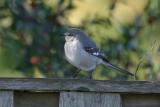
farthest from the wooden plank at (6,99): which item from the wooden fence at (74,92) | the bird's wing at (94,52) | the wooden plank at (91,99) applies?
the bird's wing at (94,52)

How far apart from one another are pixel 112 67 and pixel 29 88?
9.31ft

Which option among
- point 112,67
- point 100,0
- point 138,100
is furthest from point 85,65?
point 138,100

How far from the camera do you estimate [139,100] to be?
2.60m

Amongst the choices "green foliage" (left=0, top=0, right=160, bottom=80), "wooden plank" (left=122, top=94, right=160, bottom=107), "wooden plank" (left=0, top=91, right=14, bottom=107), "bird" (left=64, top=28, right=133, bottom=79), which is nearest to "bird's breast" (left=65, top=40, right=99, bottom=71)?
"bird" (left=64, top=28, right=133, bottom=79)

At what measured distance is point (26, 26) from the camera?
5836 millimetres

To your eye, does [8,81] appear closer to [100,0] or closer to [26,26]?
[26,26]

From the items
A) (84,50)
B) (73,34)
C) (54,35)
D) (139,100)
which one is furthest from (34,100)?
(54,35)

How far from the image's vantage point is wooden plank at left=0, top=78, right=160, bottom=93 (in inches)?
97.9

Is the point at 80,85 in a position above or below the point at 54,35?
below

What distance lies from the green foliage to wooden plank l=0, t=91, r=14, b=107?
3.07 metres

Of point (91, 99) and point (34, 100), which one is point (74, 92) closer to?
point (91, 99)

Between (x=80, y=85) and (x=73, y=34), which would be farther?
(x=73, y=34)

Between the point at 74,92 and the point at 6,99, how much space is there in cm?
31

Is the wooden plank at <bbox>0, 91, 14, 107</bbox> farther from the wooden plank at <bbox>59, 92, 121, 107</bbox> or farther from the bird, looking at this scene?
the bird
